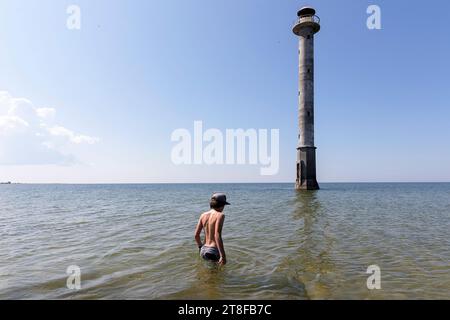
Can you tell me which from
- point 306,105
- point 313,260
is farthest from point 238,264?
point 306,105

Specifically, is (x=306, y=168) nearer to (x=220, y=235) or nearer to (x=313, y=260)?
(x=313, y=260)

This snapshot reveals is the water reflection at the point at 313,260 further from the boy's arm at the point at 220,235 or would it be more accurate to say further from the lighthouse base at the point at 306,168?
the lighthouse base at the point at 306,168

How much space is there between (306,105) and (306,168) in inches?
366

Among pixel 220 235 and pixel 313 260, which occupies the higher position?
pixel 220 235

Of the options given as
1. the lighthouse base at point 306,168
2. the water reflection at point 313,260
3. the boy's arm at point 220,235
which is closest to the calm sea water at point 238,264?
the water reflection at point 313,260

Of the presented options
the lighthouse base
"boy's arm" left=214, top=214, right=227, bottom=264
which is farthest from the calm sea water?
the lighthouse base

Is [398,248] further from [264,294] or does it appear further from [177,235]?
[177,235]

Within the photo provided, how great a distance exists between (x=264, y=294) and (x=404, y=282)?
3.23 m

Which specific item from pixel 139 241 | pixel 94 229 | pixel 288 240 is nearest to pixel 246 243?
pixel 288 240

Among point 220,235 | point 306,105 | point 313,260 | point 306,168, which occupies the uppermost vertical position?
point 306,105

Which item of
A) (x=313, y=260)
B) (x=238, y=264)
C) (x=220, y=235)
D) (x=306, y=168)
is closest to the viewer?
(x=220, y=235)

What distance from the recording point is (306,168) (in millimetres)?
40375

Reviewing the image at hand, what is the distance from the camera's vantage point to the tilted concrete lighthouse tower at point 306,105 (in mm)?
39906

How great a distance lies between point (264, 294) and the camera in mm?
5359
